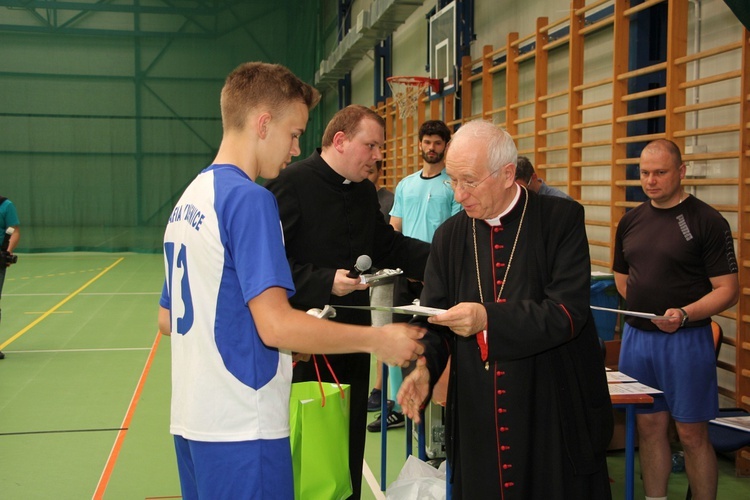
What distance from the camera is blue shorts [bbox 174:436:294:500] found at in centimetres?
185

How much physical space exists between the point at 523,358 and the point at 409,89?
29.7ft

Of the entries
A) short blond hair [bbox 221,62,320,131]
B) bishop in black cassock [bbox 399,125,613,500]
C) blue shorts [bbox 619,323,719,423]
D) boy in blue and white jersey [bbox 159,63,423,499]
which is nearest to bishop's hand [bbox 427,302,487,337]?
bishop in black cassock [bbox 399,125,613,500]

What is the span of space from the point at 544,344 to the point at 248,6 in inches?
707

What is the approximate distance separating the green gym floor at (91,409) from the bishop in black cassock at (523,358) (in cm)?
208

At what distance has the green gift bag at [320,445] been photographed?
2.20m

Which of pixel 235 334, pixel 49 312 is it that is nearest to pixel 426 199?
pixel 235 334

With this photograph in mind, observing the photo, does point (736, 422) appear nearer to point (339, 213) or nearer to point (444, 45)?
point (339, 213)

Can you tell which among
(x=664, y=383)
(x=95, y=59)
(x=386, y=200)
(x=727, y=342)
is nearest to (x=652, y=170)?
(x=664, y=383)

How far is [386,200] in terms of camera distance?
676 centimetres

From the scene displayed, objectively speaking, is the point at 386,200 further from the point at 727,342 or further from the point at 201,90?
the point at 201,90

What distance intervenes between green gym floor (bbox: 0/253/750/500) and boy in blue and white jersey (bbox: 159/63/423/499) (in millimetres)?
2487

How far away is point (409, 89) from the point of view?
10.9m

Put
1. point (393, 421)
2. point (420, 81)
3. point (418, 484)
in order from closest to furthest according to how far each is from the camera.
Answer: point (418, 484) < point (393, 421) < point (420, 81)

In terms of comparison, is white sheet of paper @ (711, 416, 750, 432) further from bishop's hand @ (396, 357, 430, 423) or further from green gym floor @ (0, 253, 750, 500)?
bishop's hand @ (396, 357, 430, 423)
